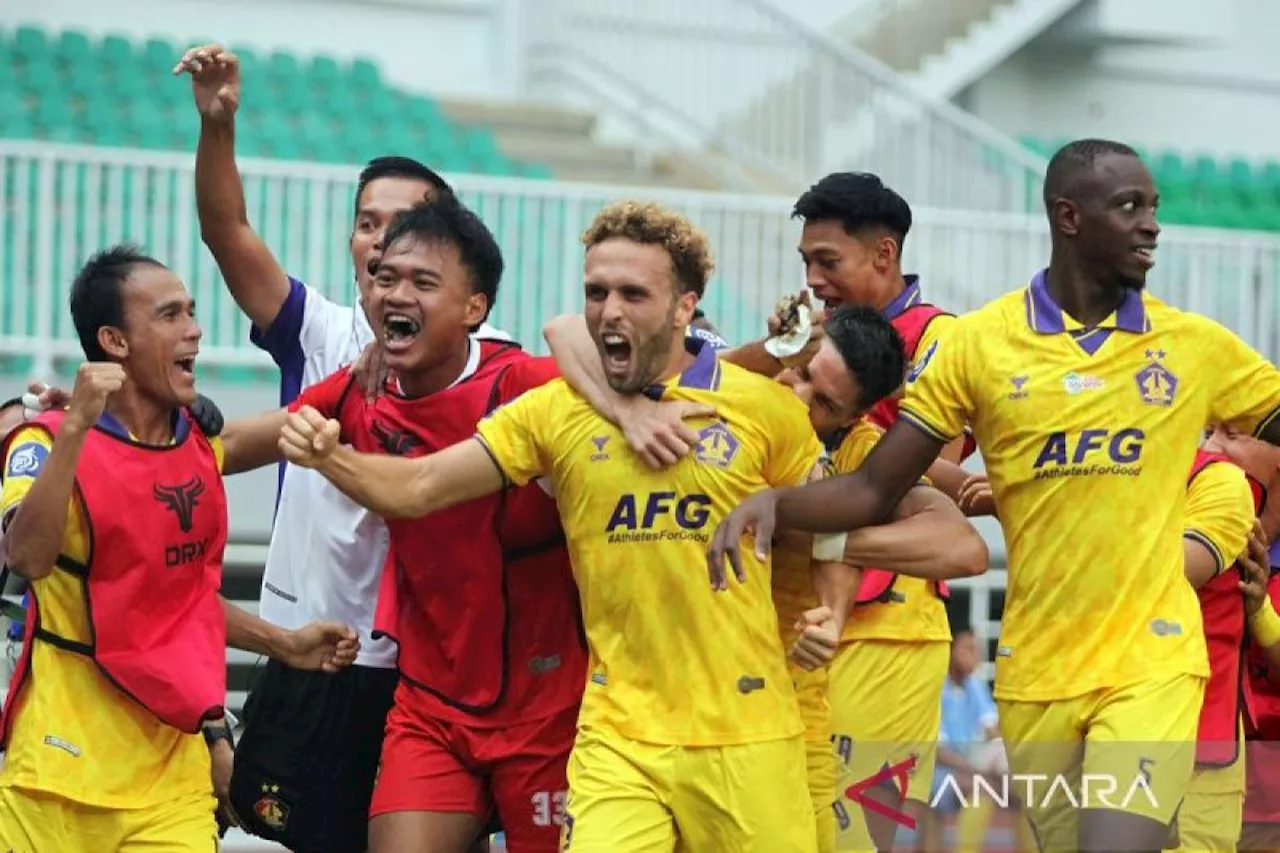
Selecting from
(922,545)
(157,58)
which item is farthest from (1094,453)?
(157,58)

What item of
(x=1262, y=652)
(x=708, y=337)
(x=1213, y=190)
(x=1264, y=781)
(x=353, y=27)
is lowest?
(x=1264, y=781)

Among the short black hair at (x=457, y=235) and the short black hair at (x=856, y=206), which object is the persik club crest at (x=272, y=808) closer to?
the short black hair at (x=457, y=235)

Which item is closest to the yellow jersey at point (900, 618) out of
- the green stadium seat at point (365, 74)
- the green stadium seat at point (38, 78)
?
the green stadium seat at point (38, 78)

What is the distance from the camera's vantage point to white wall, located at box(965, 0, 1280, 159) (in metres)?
22.9

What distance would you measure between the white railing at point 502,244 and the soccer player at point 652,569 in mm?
7565

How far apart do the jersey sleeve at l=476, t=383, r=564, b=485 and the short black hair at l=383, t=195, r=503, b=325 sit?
22.9 inches

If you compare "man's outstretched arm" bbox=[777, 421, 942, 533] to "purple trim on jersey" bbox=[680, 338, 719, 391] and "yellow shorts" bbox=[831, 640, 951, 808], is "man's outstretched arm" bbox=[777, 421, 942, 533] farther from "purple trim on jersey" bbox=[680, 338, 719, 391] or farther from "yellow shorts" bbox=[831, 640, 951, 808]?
"yellow shorts" bbox=[831, 640, 951, 808]

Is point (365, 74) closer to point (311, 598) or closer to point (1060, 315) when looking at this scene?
point (311, 598)

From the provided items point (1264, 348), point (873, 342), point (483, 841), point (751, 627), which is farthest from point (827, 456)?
point (1264, 348)

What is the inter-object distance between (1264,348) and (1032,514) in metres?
10.1

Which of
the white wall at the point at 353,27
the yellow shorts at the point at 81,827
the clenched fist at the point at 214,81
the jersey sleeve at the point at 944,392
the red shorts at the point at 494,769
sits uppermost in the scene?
the white wall at the point at 353,27

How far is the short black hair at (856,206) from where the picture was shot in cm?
Result: 745

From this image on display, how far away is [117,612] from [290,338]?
4.36 feet

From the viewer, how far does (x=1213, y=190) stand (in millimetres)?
21375
